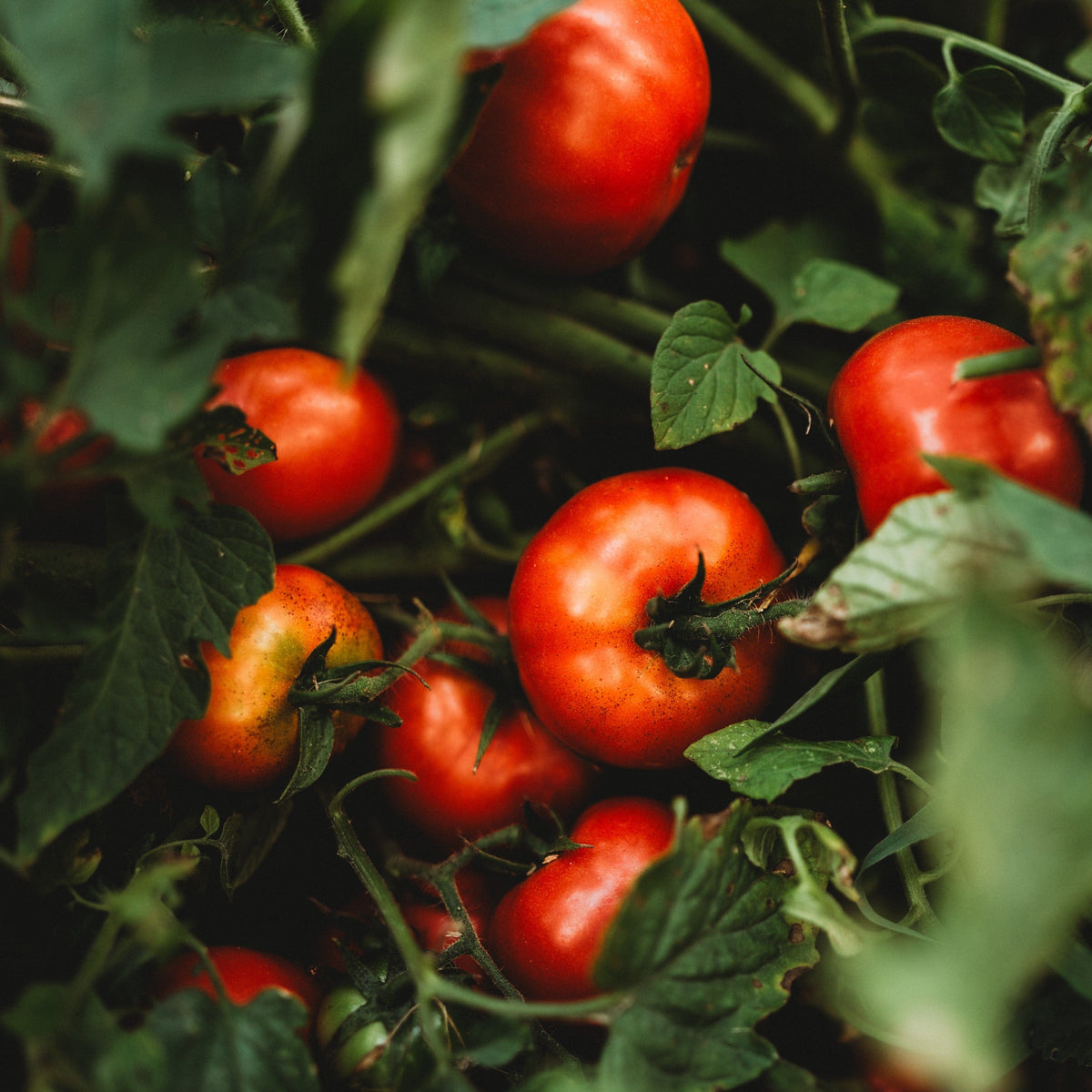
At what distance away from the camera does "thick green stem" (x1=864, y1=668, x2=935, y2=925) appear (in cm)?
53

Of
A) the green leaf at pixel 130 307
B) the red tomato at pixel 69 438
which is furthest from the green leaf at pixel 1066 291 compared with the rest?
the red tomato at pixel 69 438

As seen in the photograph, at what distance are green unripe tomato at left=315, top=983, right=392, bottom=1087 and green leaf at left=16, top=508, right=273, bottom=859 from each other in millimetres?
232

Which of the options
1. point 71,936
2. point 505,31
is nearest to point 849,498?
point 505,31

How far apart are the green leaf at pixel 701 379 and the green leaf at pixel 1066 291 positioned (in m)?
0.18

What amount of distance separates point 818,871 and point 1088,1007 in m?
0.17

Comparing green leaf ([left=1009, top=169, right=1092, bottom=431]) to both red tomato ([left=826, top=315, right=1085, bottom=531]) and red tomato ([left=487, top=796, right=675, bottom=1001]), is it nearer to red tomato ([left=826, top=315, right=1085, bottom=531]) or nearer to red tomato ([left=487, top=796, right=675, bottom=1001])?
red tomato ([left=826, top=315, right=1085, bottom=531])

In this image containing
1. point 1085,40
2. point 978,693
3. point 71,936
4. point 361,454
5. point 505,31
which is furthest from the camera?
point 1085,40

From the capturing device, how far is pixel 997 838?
0.83 feet

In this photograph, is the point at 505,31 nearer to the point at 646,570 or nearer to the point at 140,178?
the point at 140,178

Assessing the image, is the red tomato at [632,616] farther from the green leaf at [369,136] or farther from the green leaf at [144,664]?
the green leaf at [369,136]

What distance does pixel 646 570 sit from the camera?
1.99 feet

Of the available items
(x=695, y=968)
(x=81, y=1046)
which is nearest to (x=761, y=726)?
(x=695, y=968)

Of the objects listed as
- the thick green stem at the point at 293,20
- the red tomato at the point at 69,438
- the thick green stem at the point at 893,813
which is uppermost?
the thick green stem at the point at 293,20

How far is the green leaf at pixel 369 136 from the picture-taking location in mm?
272
